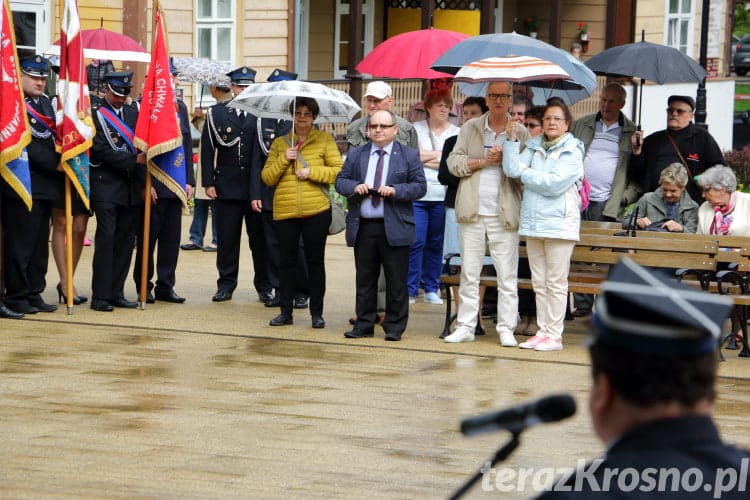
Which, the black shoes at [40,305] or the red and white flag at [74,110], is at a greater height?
the red and white flag at [74,110]

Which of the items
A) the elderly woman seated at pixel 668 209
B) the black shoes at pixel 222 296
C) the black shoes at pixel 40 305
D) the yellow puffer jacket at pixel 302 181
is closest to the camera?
the yellow puffer jacket at pixel 302 181

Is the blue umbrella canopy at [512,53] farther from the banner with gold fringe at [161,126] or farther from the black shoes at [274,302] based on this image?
the black shoes at [274,302]

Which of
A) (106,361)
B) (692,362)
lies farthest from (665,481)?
(106,361)

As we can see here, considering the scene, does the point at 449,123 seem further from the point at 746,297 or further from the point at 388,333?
the point at 746,297

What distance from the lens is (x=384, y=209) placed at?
10.3m

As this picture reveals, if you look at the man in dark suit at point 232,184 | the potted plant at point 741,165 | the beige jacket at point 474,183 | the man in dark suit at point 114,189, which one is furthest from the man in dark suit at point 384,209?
the potted plant at point 741,165

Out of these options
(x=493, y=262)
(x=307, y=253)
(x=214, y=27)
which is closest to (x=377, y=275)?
(x=307, y=253)

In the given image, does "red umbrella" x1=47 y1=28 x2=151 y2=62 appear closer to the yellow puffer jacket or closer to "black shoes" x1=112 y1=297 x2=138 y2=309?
"black shoes" x1=112 y1=297 x2=138 y2=309

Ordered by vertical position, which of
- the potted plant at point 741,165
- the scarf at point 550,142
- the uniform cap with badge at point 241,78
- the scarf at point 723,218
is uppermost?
the uniform cap with badge at point 241,78

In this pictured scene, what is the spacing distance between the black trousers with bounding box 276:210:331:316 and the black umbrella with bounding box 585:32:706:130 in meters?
2.94

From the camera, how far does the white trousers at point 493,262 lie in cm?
1016

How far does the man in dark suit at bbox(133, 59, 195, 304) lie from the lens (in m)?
12.0

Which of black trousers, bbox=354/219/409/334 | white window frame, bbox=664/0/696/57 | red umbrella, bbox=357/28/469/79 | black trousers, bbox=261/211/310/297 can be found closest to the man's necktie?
black trousers, bbox=354/219/409/334

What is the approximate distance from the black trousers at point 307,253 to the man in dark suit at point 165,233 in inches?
58.0
